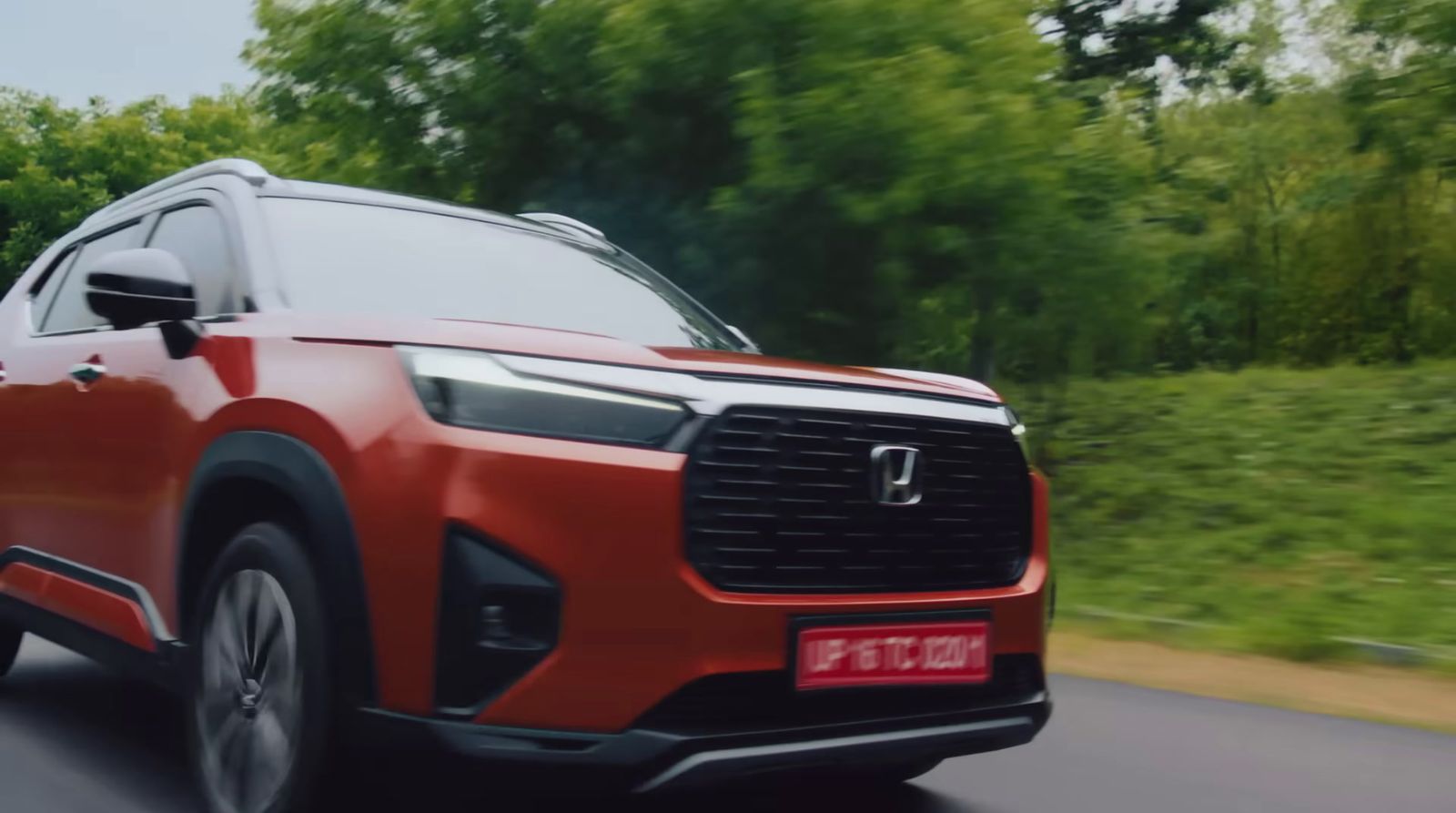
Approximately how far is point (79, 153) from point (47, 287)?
2394 inches

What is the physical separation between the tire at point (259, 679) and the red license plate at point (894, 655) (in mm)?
957

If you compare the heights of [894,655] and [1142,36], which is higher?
[1142,36]

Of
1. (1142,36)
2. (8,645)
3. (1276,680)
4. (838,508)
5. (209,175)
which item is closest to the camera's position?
(838,508)

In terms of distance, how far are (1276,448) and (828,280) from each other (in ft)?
12.5

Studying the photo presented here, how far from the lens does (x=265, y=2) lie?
14.2 meters

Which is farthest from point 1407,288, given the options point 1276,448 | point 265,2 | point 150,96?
point 150,96

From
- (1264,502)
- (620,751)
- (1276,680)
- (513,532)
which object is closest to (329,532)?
(513,532)

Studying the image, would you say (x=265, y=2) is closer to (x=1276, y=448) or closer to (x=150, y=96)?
(x=1276, y=448)

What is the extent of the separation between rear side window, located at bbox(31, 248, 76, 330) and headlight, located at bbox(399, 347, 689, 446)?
8.87 ft

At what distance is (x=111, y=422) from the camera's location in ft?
13.7

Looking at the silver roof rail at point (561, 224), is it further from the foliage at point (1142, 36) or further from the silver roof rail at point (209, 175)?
the foliage at point (1142, 36)

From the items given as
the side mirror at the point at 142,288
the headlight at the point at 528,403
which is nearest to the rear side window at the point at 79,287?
the side mirror at the point at 142,288

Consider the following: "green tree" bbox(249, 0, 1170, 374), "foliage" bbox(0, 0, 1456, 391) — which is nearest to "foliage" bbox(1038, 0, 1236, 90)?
"foliage" bbox(0, 0, 1456, 391)

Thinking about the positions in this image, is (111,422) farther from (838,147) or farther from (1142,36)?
(1142,36)
